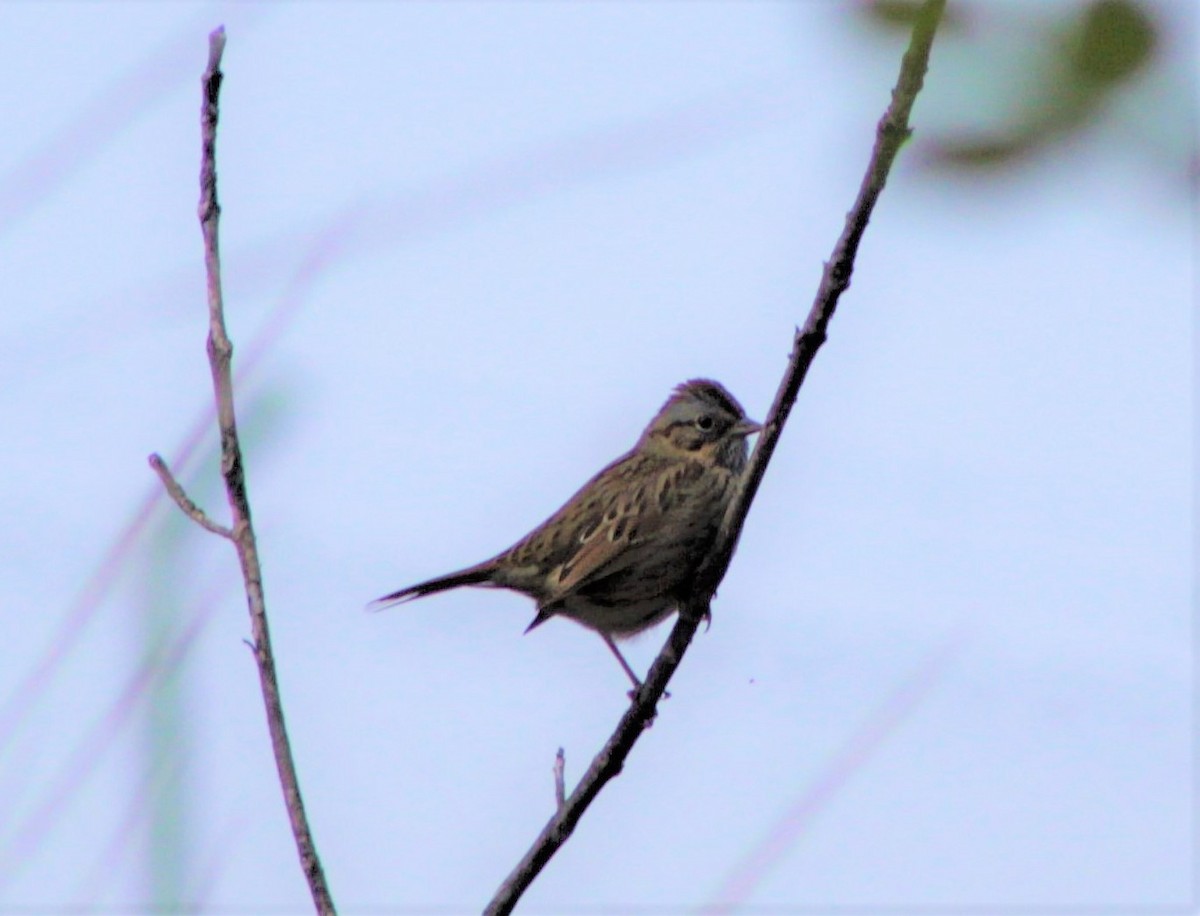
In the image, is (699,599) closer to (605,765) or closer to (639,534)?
(605,765)

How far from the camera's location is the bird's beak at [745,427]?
6140 mm

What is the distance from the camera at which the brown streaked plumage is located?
5.45 metres

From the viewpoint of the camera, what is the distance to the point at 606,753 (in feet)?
10.3

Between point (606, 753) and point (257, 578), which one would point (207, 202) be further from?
point (606, 753)

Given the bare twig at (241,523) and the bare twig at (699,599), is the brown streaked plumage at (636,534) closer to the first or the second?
the bare twig at (699,599)

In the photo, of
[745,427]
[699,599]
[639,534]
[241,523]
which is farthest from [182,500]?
[745,427]

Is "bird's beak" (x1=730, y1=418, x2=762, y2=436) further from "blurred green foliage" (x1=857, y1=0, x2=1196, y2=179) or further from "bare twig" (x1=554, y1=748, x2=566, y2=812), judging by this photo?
"blurred green foliage" (x1=857, y1=0, x2=1196, y2=179)

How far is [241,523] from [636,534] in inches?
127

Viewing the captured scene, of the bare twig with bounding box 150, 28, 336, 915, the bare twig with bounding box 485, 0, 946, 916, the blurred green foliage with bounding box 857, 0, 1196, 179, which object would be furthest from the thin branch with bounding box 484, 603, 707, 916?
the blurred green foliage with bounding box 857, 0, 1196, 179

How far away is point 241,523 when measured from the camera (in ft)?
7.75

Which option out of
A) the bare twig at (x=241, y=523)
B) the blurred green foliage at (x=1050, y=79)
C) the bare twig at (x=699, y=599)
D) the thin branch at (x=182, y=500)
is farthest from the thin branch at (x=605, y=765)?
the blurred green foliage at (x=1050, y=79)

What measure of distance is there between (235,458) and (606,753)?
121cm

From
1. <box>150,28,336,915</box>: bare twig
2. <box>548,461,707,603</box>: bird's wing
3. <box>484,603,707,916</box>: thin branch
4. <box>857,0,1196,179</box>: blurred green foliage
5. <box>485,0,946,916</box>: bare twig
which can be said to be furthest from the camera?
<box>548,461,707,603</box>: bird's wing

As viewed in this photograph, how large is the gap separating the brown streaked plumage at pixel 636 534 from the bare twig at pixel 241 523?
296 cm
